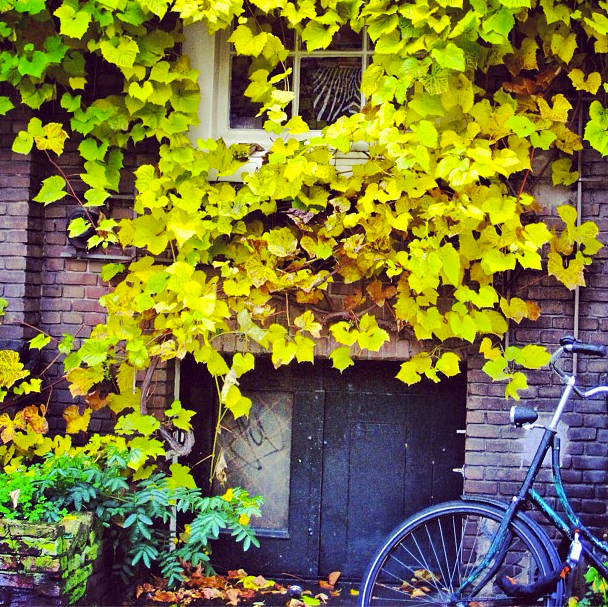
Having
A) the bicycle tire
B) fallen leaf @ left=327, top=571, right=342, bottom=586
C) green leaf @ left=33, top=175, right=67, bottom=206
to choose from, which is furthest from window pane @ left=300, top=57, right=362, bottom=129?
fallen leaf @ left=327, top=571, right=342, bottom=586

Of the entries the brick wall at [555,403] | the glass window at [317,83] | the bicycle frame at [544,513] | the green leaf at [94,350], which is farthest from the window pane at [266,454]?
the glass window at [317,83]

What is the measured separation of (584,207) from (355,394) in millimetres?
1548

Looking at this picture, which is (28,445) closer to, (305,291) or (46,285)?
(46,285)

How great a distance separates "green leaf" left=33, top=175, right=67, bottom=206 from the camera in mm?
3908

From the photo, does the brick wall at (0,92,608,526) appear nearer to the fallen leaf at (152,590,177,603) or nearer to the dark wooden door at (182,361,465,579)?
the dark wooden door at (182,361,465,579)

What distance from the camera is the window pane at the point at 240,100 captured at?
414cm

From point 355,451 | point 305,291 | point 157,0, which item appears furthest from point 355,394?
point 157,0

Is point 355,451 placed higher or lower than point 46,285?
lower

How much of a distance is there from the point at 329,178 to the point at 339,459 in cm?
156

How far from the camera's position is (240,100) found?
4.15m

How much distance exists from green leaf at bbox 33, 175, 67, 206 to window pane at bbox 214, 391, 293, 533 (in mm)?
1480

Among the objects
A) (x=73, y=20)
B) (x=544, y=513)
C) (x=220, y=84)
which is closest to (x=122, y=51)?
(x=73, y=20)

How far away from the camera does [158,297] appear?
12.3 ft

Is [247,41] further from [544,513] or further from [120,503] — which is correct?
[544,513]
